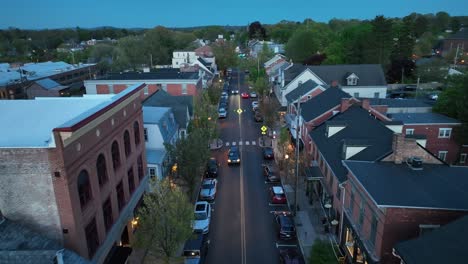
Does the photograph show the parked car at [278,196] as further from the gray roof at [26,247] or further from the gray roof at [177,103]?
the gray roof at [26,247]

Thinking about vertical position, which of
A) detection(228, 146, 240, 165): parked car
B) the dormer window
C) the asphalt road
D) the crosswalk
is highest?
the dormer window

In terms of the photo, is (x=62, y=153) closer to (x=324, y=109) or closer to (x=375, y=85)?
(x=324, y=109)

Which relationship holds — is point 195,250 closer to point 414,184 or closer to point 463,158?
point 414,184

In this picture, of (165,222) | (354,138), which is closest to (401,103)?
(354,138)

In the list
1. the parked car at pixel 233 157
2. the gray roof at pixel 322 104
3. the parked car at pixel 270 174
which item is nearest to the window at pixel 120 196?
the parked car at pixel 270 174

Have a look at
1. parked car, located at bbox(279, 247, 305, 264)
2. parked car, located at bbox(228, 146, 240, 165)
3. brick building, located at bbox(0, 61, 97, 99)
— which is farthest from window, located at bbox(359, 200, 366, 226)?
brick building, located at bbox(0, 61, 97, 99)

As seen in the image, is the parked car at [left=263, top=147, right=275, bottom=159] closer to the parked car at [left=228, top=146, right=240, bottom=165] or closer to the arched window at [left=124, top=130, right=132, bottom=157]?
the parked car at [left=228, top=146, right=240, bottom=165]

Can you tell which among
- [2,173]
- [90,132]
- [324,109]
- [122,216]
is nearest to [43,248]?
[2,173]
